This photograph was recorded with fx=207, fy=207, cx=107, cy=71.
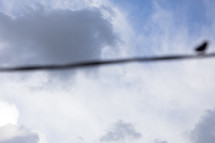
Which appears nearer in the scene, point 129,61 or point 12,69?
point 12,69

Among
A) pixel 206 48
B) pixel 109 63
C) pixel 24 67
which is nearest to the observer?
pixel 24 67

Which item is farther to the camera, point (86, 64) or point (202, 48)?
point (202, 48)

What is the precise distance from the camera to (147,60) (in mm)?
5914

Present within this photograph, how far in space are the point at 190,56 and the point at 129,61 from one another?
5.97ft

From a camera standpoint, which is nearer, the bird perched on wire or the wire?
the wire

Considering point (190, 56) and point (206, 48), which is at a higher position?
point (206, 48)

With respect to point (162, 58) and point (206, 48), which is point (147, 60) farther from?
point (206, 48)

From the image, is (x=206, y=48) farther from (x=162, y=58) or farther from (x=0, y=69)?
(x=0, y=69)

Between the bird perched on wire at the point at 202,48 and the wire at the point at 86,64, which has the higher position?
the bird perched on wire at the point at 202,48

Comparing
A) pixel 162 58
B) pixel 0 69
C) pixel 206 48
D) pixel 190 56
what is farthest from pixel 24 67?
pixel 206 48

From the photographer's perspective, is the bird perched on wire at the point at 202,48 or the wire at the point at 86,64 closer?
the wire at the point at 86,64

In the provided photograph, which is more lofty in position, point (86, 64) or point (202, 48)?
point (202, 48)

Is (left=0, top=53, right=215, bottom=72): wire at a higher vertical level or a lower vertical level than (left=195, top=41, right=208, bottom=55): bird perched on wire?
lower

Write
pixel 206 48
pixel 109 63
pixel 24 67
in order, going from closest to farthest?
1. pixel 24 67
2. pixel 109 63
3. pixel 206 48
